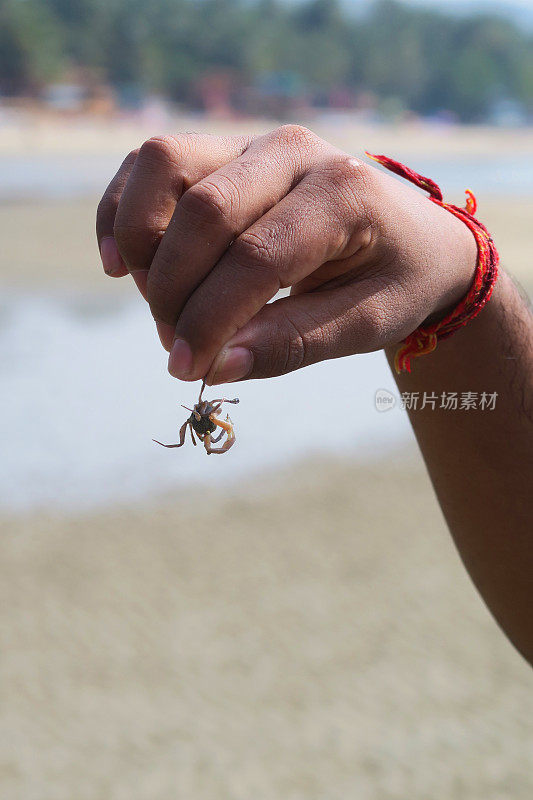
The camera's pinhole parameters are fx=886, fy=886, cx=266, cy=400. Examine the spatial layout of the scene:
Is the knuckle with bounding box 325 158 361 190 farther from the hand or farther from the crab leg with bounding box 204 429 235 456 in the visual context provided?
the crab leg with bounding box 204 429 235 456

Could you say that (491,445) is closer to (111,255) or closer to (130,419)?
(111,255)

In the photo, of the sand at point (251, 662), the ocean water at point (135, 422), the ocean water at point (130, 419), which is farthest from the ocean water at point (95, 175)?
the sand at point (251, 662)

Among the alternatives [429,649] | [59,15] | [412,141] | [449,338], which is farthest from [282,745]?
[59,15]

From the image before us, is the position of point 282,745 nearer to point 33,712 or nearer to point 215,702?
point 215,702

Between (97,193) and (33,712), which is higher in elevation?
(33,712)

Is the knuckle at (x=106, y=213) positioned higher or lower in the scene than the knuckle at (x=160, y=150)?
lower

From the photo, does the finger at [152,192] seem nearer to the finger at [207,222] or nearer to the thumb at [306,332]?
the finger at [207,222]
